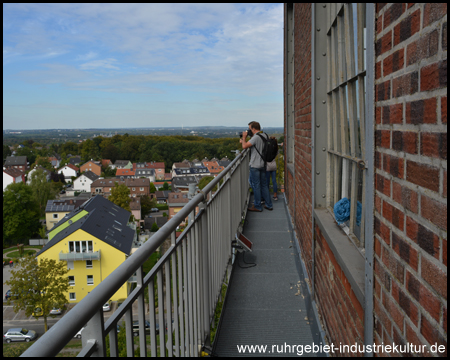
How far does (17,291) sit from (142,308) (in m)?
31.6

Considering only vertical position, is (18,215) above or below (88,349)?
below

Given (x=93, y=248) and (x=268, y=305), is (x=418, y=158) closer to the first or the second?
(x=268, y=305)

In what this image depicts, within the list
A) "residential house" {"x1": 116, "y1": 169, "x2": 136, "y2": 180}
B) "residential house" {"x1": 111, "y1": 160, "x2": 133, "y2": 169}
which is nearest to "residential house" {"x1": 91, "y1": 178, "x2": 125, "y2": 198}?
"residential house" {"x1": 116, "y1": 169, "x2": 136, "y2": 180}

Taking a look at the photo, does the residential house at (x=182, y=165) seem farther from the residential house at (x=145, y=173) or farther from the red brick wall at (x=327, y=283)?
the red brick wall at (x=327, y=283)

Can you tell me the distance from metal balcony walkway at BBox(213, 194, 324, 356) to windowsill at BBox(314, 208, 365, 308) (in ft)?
2.87

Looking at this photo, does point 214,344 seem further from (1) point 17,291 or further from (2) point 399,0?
(1) point 17,291

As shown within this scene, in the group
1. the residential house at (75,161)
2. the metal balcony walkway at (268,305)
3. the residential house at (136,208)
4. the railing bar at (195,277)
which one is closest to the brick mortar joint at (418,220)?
the railing bar at (195,277)

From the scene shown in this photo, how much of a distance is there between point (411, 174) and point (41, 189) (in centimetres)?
8175

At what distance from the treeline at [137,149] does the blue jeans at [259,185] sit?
77.6 meters

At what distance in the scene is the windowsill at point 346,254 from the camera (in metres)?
1.75

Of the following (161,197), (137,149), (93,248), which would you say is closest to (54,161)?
(137,149)

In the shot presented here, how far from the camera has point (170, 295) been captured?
1.73m

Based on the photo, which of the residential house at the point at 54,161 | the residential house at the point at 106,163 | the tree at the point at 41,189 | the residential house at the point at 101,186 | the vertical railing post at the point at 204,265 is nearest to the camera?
the vertical railing post at the point at 204,265

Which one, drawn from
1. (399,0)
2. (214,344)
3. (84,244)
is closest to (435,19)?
(399,0)
